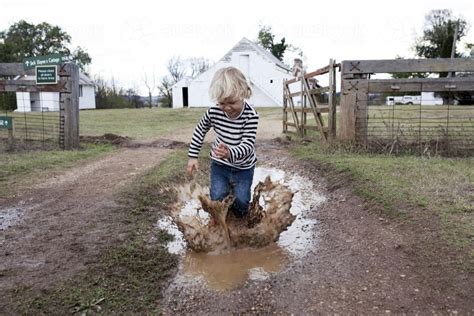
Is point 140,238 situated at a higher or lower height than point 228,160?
lower

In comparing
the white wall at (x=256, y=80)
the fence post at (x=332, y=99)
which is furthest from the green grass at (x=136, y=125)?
the white wall at (x=256, y=80)

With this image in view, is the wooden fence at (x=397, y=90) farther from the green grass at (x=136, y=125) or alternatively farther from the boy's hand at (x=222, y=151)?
the green grass at (x=136, y=125)

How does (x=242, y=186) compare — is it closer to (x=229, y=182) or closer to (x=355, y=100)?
(x=229, y=182)

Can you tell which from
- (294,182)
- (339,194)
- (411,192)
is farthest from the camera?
(294,182)

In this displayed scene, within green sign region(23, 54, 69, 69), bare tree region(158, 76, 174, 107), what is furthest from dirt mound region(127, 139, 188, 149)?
bare tree region(158, 76, 174, 107)

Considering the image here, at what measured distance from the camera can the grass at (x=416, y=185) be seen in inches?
171

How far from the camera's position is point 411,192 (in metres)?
5.38

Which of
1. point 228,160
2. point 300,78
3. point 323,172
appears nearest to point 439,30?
point 300,78

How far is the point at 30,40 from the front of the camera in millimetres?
48000

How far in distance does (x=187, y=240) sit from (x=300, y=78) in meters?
8.16

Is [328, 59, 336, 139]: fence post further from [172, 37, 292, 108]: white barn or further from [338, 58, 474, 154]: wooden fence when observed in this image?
[172, 37, 292, 108]: white barn

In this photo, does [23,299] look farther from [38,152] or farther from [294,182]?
[38,152]

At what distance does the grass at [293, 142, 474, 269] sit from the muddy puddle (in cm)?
99

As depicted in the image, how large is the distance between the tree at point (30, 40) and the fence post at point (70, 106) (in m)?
38.7
